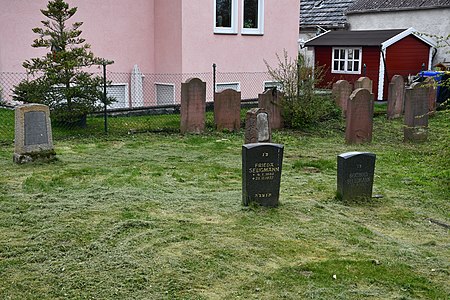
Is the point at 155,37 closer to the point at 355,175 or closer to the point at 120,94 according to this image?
the point at 120,94

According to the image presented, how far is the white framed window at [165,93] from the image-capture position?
58.2 feet

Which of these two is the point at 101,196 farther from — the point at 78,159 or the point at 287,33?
the point at 287,33

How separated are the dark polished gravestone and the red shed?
16.2m

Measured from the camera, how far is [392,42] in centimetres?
2256

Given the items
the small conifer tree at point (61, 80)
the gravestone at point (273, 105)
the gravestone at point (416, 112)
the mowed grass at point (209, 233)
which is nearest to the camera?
the mowed grass at point (209, 233)

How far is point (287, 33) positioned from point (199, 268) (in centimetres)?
1596

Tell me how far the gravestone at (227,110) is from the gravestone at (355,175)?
640 centimetres

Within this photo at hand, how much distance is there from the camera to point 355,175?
7848 millimetres

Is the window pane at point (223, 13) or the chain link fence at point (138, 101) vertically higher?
the window pane at point (223, 13)

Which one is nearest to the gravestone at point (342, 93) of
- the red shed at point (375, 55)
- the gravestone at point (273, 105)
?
the gravestone at point (273, 105)

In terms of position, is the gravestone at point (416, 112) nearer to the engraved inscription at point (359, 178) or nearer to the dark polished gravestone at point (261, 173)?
the engraved inscription at point (359, 178)

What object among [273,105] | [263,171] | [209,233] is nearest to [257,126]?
[263,171]

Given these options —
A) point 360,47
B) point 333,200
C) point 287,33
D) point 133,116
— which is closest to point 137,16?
point 133,116

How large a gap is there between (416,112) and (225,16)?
7.72m
